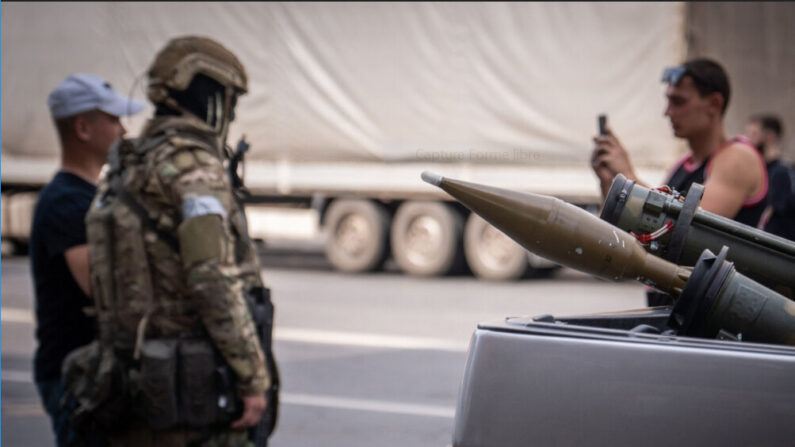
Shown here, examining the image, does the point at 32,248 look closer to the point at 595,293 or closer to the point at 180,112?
the point at 180,112

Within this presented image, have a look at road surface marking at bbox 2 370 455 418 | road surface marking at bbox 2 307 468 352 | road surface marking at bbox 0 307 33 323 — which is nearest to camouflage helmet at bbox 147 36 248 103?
road surface marking at bbox 2 370 455 418

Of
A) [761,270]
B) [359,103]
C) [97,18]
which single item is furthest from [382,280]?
[761,270]

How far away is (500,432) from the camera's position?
7.93 ft

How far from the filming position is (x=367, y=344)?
36.2ft

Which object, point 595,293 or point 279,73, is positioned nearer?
A: point 595,293

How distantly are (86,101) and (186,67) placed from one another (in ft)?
2.46

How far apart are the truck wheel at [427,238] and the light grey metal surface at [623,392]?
1418 centimetres

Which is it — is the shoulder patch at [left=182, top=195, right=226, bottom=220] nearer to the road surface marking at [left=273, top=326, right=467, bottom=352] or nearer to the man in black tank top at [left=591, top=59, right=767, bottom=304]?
the man in black tank top at [left=591, top=59, right=767, bottom=304]

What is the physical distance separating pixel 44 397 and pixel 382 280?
1238 cm

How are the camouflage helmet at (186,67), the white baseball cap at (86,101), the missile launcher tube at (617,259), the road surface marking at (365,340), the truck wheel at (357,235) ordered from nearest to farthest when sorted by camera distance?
Result: 1. the missile launcher tube at (617,259)
2. the camouflage helmet at (186,67)
3. the white baseball cap at (86,101)
4. the road surface marking at (365,340)
5. the truck wheel at (357,235)

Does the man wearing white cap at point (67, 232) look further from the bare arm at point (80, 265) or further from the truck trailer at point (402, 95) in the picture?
the truck trailer at point (402, 95)

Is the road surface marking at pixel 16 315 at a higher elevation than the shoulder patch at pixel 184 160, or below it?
below

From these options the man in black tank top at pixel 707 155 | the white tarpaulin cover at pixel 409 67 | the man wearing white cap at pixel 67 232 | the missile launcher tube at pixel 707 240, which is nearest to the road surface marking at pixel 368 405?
the man in black tank top at pixel 707 155

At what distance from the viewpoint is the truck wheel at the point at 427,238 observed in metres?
16.7
